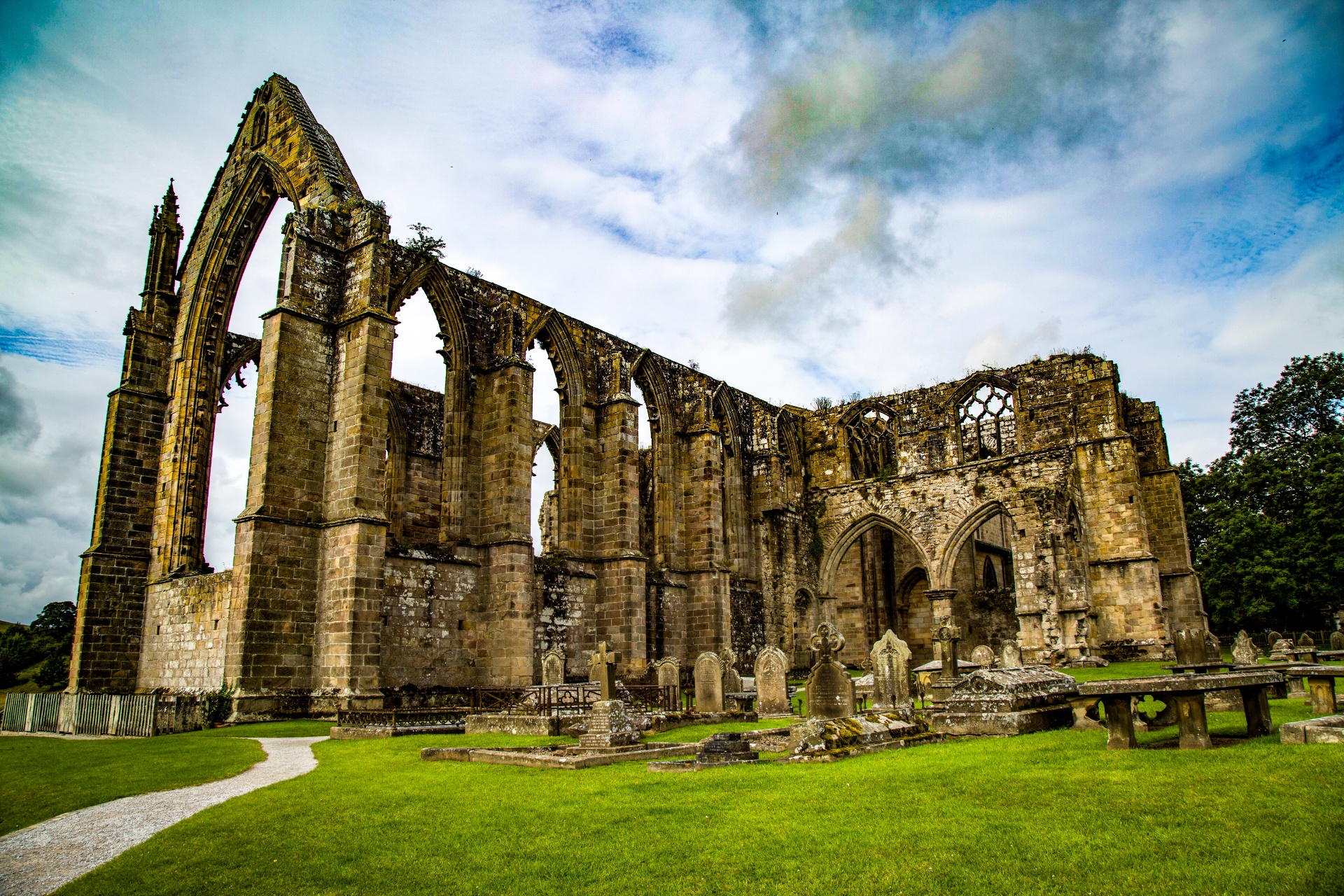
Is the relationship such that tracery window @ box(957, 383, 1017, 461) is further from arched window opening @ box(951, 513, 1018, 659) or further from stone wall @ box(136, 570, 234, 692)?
stone wall @ box(136, 570, 234, 692)

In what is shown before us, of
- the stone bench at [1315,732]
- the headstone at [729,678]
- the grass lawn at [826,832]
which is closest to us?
the grass lawn at [826,832]

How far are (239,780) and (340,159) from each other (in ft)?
47.8

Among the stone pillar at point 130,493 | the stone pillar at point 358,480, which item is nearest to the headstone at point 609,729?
the stone pillar at point 358,480

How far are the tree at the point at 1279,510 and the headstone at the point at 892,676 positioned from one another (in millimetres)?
21660

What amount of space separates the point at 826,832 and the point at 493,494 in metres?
14.8

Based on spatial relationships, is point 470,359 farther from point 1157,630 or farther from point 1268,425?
point 1268,425

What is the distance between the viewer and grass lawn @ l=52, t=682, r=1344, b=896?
4496mm

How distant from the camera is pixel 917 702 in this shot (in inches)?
605

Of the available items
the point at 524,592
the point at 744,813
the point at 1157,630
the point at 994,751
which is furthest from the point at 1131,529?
the point at 744,813

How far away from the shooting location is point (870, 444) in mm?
30281

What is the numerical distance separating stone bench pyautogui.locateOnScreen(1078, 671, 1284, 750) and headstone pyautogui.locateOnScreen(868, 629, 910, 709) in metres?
4.62

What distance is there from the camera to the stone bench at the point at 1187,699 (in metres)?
7.07

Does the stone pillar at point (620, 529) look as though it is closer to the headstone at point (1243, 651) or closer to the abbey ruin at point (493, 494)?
the abbey ruin at point (493, 494)

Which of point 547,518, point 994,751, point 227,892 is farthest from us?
point 547,518
